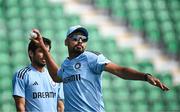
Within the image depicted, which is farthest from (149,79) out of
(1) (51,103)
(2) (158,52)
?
(2) (158,52)

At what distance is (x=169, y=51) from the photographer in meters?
13.9

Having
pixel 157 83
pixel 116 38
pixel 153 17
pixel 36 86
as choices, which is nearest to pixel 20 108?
pixel 36 86

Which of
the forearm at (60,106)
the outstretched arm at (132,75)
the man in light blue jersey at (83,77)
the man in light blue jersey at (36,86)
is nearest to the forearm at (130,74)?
the outstretched arm at (132,75)

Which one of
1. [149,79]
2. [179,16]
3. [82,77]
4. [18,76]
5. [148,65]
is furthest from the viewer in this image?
[179,16]

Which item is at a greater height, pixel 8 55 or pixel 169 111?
pixel 8 55

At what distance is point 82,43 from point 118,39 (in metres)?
8.88

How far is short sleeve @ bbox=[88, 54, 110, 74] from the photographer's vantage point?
497 cm

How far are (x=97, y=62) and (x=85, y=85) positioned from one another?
0.83ft

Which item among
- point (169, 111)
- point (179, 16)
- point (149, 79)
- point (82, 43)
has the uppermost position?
point (179, 16)

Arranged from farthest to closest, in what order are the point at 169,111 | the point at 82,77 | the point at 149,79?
the point at 169,111, the point at 82,77, the point at 149,79

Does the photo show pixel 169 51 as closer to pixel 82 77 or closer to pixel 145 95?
pixel 145 95

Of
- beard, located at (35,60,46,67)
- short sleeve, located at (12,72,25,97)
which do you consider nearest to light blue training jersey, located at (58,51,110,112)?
short sleeve, located at (12,72,25,97)

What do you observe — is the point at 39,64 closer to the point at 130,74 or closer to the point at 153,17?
the point at 130,74

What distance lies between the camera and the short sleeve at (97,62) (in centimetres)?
497
